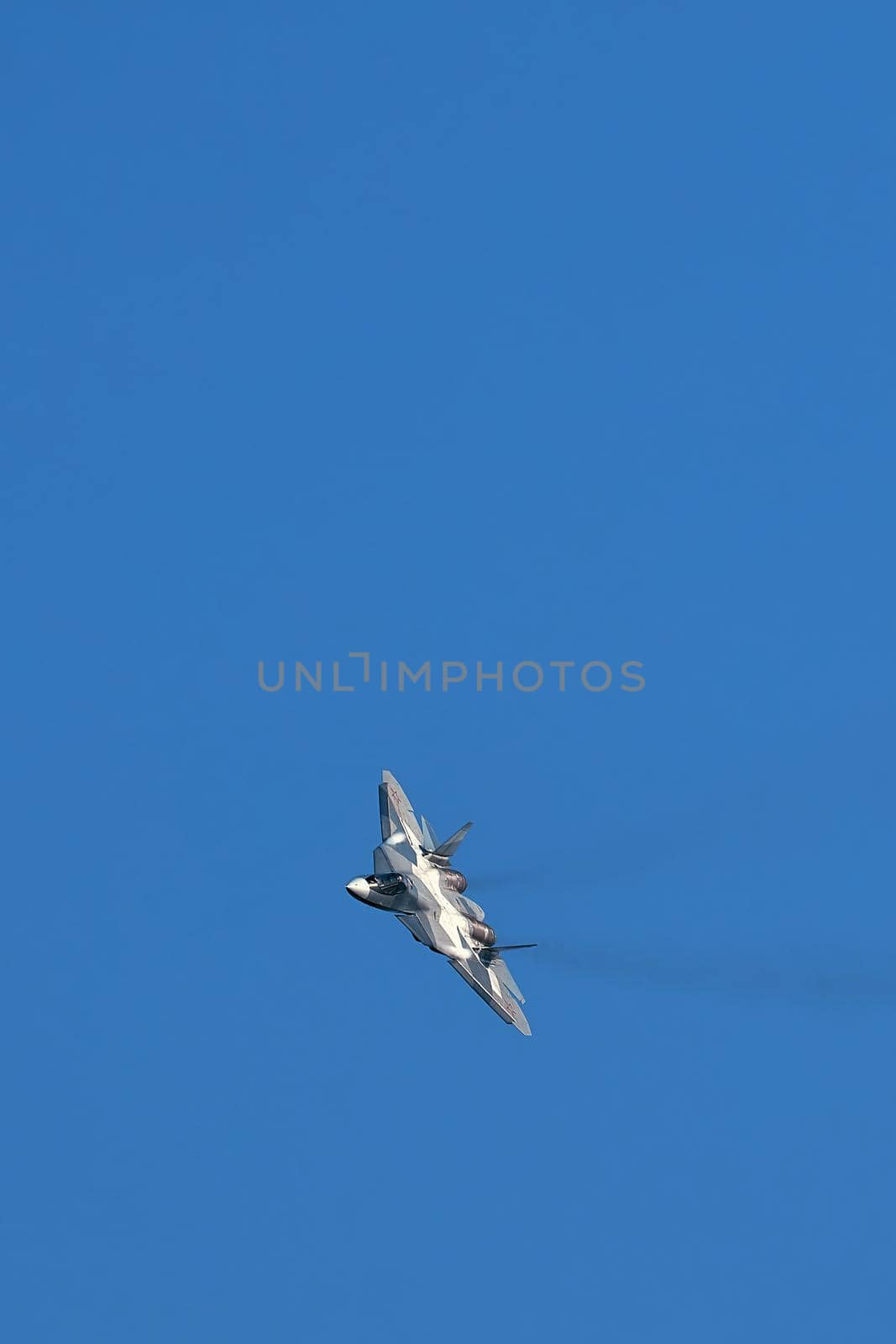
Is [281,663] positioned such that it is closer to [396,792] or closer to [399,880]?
[396,792]

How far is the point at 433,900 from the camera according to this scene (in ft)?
282

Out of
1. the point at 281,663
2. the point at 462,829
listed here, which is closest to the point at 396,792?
the point at 462,829

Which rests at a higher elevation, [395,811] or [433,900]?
[395,811]

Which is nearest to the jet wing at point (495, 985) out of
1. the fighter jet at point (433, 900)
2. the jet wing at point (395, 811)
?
the fighter jet at point (433, 900)

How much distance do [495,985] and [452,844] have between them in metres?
5.13

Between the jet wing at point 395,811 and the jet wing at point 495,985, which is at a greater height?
the jet wing at point 395,811

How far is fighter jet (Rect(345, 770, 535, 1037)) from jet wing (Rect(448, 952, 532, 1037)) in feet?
0.09

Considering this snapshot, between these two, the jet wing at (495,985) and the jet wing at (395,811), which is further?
the jet wing at (395,811)

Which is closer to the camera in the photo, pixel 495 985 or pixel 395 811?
pixel 495 985

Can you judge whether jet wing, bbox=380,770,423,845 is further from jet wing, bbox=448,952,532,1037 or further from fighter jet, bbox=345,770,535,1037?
jet wing, bbox=448,952,532,1037

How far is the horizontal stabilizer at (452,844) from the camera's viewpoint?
88.3 m

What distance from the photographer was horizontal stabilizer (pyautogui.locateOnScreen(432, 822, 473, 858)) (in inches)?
3477

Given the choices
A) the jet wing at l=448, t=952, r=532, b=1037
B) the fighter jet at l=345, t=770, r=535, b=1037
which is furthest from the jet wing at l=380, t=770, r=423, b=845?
the jet wing at l=448, t=952, r=532, b=1037

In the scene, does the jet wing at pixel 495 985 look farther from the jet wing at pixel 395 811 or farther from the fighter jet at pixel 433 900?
the jet wing at pixel 395 811
